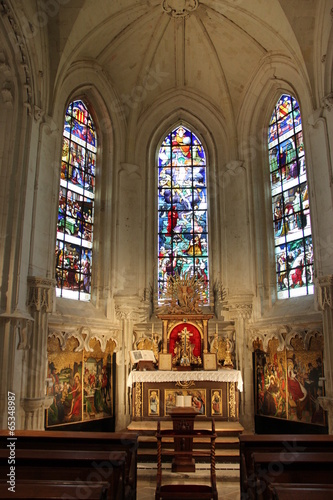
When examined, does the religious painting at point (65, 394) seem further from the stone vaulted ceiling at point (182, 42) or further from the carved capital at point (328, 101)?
the carved capital at point (328, 101)

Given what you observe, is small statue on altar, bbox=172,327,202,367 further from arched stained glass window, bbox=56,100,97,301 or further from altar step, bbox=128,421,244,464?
arched stained glass window, bbox=56,100,97,301

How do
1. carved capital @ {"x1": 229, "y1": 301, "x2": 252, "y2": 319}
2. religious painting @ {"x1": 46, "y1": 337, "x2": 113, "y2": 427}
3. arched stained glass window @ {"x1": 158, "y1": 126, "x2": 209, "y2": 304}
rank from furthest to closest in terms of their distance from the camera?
arched stained glass window @ {"x1": 158, "y1": 126, "x2": 209, "y2": 304}, carved capital @ {"x1": 229, "y1": 301, "x2": 252, "y2": 319}, religious painting @ {"x1": 46, "y1": 337, "x2": 113, "y2": 427}

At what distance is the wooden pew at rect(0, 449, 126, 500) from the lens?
4250 millimetres

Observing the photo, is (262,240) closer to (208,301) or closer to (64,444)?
(208,301)

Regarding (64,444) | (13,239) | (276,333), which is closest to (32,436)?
(64,444)

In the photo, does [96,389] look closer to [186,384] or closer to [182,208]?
[186,384]

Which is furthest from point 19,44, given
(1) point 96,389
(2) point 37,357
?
(1) point 96,389

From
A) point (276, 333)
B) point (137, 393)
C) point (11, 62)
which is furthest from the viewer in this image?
point (276, 333)

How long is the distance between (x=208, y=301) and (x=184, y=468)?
5.82 meters

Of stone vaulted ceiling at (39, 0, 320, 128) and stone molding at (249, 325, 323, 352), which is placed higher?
stone vaulted ceiling at (39, 0, 320, 128)

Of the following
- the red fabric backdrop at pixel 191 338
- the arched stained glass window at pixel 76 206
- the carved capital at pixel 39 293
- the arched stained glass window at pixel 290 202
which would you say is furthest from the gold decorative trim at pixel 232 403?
the arched stained glass window at pixel 76 206

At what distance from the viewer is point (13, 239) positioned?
29.3 feet

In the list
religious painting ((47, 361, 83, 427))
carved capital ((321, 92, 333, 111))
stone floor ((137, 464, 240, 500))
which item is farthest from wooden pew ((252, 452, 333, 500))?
carved capital ((321, 92, 333, 111))

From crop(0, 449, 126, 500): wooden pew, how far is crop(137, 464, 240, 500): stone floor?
8.88 feet
